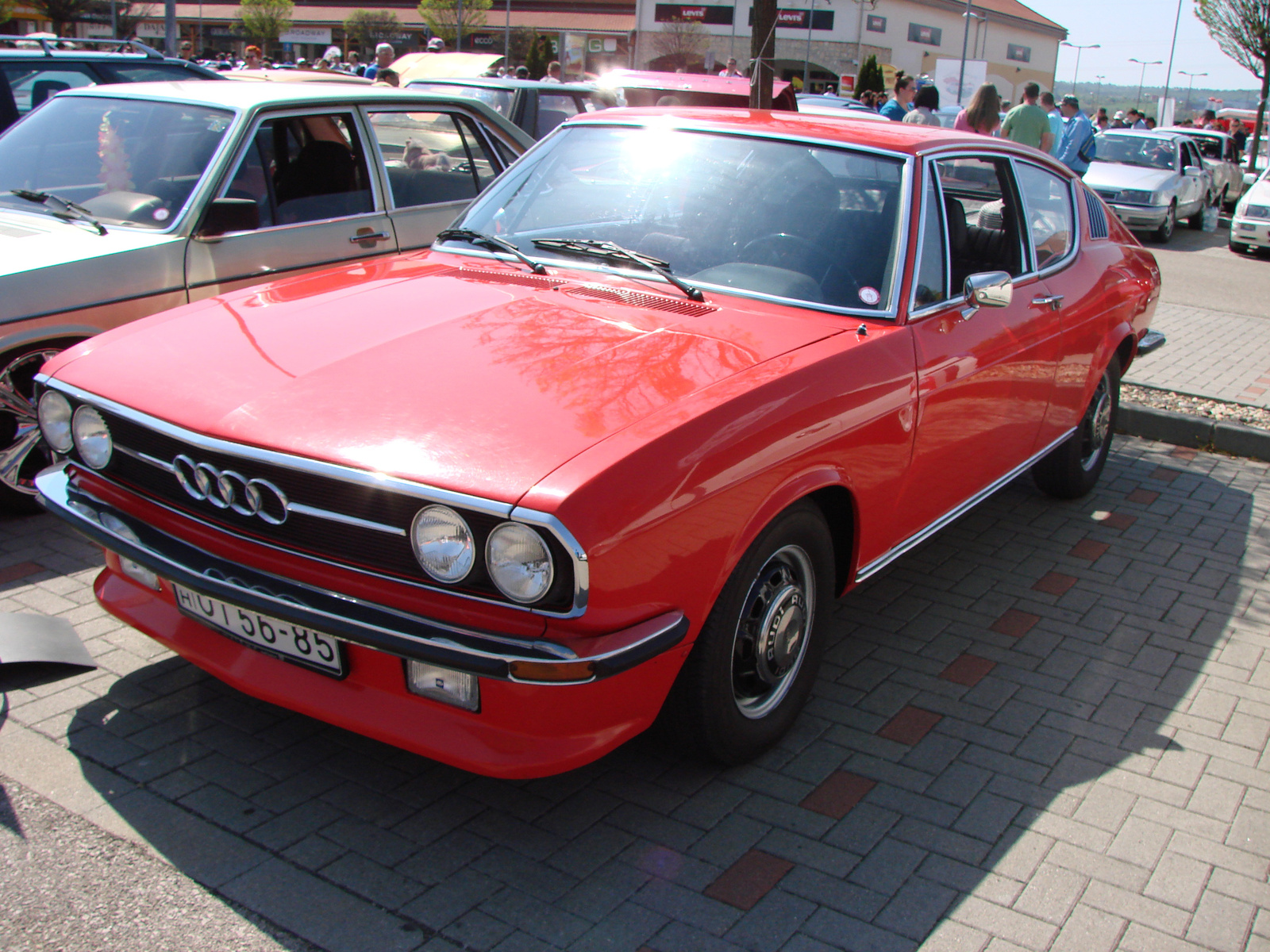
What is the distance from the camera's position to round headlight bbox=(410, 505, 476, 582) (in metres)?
2.46

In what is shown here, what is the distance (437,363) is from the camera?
2959 millimetres

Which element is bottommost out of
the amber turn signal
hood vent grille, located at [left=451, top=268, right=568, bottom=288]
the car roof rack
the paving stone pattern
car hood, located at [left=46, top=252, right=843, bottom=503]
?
the paving stone pattern

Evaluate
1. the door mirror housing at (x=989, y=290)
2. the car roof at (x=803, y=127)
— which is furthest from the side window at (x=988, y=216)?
the door mirror housing at (x=989, y=290)

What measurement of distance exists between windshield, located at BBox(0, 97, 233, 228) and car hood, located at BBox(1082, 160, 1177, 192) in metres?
14.1

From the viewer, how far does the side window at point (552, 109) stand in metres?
11.4

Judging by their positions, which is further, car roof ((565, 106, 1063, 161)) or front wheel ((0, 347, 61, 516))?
front wheel ((0, 347, 61, 516))

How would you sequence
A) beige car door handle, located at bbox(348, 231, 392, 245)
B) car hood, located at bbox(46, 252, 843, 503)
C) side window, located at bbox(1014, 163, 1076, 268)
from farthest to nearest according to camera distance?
beige car door handle, located at bbox(348, 231, 392, 245) < side window, located at bbox(1014, 163, 1076, 268) < car hood, located at bbox(46, 252, 843, 503)

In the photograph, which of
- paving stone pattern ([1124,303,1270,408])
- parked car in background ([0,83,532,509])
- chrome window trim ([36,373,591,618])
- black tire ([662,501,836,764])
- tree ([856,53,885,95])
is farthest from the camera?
tree ([856,53,885,95])

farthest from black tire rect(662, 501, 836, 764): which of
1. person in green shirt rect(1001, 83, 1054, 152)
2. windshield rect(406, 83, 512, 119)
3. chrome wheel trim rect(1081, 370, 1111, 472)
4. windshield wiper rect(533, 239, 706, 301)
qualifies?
person in green shirt rect(1001, 83, 1054, 152)

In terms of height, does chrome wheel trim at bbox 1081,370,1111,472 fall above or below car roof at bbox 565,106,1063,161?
below

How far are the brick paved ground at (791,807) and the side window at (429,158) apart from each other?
276 centimetres

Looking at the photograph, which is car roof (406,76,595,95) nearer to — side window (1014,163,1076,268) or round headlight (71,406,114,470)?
side window (1014,163,1076,268)

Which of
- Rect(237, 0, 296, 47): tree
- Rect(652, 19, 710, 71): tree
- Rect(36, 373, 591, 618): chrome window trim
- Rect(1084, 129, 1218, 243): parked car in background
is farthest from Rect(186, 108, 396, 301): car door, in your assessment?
Rect(237, 0, 296, 47): tree

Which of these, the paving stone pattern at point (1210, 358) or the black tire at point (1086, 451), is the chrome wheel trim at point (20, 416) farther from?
the paving stone pattern at point (1210, 358)
